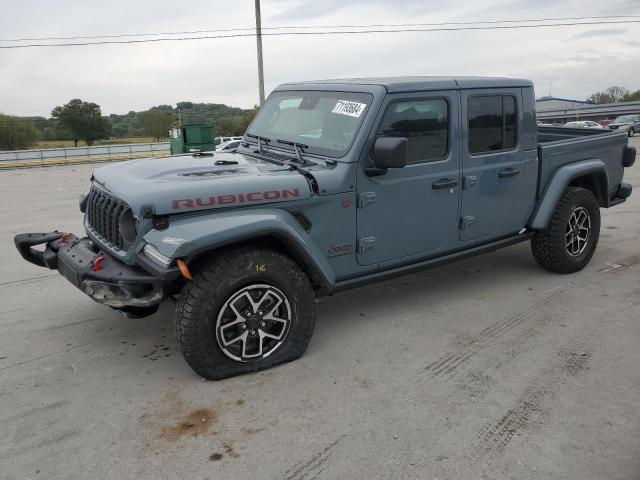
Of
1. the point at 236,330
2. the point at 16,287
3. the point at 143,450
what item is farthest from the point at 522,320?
the point at 16,287

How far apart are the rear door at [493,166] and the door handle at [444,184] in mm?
161

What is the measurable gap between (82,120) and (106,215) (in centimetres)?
6501

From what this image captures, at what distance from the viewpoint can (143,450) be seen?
2.85 metres

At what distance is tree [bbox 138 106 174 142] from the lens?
211ft

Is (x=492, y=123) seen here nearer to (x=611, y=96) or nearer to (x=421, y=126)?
(x=421, y=126)

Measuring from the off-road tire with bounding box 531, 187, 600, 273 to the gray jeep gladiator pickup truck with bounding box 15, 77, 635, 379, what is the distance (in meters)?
0.02

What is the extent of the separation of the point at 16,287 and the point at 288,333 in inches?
126

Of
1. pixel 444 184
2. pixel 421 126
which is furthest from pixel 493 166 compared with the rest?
pixel 421 126

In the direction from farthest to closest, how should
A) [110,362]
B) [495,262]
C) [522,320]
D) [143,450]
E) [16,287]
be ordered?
1. [495,262]
2. [16,287]
3. [522,320]
4. [110,362]
5. [143,450]

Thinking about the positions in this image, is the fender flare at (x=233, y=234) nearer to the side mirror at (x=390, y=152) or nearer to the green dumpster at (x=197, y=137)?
the side mirror at (x=390, y=152)

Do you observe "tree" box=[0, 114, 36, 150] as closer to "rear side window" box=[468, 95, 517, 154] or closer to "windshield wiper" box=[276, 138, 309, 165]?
"windshield wiper" box=[276, 138, 309, 165]

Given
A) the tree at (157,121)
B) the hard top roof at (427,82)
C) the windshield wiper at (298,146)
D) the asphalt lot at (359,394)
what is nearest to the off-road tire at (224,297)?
the asphalt lot at (359,394)

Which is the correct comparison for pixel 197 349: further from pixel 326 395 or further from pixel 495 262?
pixel 495 262

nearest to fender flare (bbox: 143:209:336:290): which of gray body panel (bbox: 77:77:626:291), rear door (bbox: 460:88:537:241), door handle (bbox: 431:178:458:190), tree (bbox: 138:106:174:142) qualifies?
gray body panel (bbox: 77:77:626:291)
